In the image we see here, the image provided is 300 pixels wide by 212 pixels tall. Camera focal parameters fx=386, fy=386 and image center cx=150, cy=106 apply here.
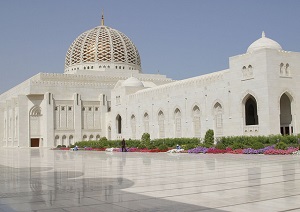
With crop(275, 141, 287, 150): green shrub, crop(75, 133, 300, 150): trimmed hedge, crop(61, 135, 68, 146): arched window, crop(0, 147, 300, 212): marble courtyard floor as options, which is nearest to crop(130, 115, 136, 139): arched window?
crop(75, 133, 300, 150): trimmed hedge

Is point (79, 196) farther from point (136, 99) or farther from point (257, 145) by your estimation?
point (136, 99)

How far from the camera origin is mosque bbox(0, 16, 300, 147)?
23.9m

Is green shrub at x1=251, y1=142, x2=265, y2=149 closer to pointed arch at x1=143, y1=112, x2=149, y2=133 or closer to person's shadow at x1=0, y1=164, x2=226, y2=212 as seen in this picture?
person's shadow at x1=0, y1=164, x2=226, y2=212

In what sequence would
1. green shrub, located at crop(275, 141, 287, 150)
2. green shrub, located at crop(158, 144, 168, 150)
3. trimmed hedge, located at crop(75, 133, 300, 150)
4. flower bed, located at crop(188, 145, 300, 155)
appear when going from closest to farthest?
1. flower bed, located at crop(188, 145, 300, 155)
2. green shrub, located at crop(275, 141, 287, 150)
3. trimmed hedge, located at crop(75, 133, 300, 150)
4. green shrub, located at crop(158, 144, 168, 150)

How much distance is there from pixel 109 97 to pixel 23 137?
1036 centimetres

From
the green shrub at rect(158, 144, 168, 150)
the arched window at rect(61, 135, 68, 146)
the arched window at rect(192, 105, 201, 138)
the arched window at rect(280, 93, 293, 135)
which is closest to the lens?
the green shrub at rect(158, 144, 168, 150)

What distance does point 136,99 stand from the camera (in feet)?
118

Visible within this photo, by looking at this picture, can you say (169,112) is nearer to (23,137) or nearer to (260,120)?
(260,120)

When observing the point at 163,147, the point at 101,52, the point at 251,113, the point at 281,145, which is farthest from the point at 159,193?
the point at 101,52

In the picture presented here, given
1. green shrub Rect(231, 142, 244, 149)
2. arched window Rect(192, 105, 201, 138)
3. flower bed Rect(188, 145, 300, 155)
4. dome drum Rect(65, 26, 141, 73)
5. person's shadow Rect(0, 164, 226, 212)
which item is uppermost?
dome drum Rect(65, 26, 141, 73)

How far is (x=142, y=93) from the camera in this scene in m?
35.3

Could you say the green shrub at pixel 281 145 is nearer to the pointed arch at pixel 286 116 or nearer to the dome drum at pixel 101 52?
the pointed arch at pixel 286 116

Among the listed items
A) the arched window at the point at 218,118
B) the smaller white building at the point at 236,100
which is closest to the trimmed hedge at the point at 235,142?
the smaller white building at the point at 236,100

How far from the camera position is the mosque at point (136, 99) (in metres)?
23.9
